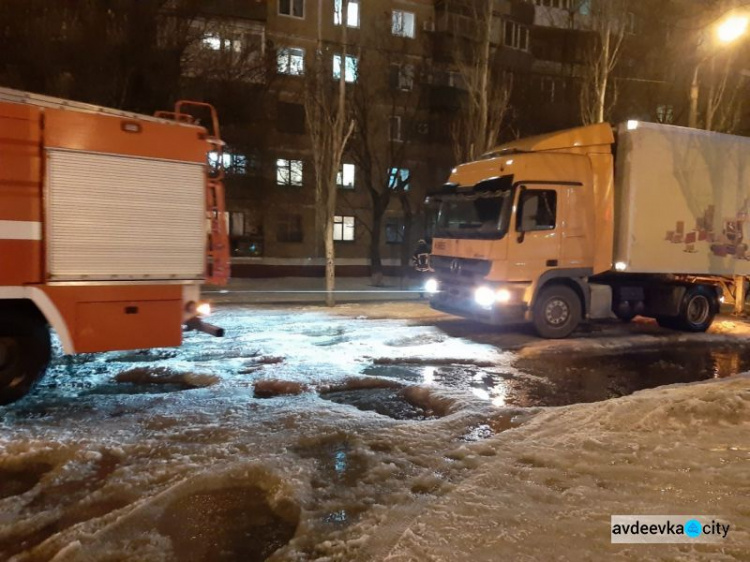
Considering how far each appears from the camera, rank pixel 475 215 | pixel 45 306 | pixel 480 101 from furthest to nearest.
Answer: pixel 480 101, pixel 475 215, pixel 45 306

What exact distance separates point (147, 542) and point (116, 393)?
3812 mm

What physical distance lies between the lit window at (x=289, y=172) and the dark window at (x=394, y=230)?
5.67 meters

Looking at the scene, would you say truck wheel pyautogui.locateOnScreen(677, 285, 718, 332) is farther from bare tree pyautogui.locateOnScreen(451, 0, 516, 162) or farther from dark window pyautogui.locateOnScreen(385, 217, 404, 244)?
dark window pyautogui.locateOnScreen(385, 217, 404, 244)

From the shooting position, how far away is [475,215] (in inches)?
434

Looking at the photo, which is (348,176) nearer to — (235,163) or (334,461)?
(235,163)

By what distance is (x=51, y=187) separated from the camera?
6.11 m

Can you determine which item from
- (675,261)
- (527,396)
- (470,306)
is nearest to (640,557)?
(527,396)

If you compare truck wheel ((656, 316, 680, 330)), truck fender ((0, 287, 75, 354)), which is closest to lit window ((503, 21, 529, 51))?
truck wheel ((656, 316, 680, 330))

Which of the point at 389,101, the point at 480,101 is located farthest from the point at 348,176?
the point at 480,101

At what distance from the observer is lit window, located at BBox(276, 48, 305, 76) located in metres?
23.2

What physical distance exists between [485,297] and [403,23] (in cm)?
2081

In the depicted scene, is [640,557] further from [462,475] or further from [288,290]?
[288,290]

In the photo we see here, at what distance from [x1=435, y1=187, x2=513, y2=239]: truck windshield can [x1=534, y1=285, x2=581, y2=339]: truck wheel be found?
1673mm

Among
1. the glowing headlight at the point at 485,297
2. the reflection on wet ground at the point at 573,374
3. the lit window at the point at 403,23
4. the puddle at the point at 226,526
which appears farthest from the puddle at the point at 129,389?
the lit window at the point at 403,23
